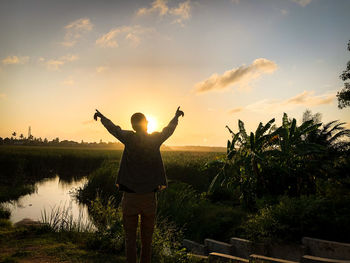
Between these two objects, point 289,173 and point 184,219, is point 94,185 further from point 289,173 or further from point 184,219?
point 289,173

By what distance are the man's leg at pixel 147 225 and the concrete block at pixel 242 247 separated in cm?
346

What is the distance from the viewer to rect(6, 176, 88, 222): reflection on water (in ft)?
46.4

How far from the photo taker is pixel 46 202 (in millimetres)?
17031

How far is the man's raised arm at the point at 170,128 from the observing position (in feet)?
13.2

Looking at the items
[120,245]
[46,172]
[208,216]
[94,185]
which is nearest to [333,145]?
[208,216]

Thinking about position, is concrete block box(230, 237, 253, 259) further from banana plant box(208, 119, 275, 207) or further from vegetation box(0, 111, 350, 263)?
banana plant box(208, 119, 275, 207)

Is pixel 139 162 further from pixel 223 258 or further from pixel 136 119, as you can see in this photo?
pixel 223 258

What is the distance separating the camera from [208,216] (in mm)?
9195

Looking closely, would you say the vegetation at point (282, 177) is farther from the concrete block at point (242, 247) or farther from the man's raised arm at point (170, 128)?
the man's raised arm at point (170, 128)

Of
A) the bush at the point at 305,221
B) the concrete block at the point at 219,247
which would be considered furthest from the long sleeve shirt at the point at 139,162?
the bush at the point at 305,221

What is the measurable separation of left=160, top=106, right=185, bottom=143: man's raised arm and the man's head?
30cm

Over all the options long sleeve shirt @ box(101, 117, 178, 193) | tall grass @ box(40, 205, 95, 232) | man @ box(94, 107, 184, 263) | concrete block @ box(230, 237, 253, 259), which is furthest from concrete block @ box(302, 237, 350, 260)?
A: tall grass @ box(40, 205, 95, 232)

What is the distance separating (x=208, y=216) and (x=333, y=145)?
791 cm

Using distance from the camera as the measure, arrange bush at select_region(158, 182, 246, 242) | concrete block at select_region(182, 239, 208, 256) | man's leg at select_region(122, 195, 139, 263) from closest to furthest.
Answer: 1. man's leg at select_region(122, 195, 139, 263)
2. concrete block at select_region(182, 239, 208, 256)
3. bush at select_region(158, 182, 246, 242)
